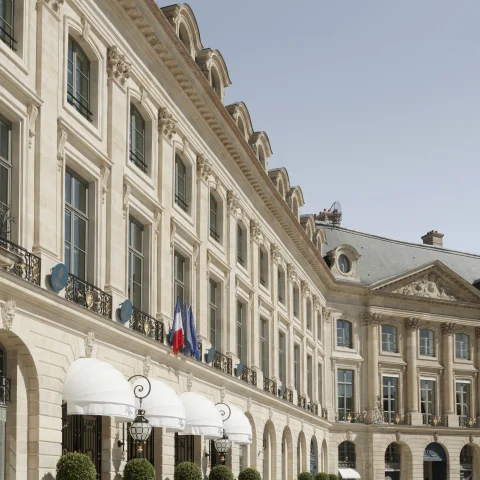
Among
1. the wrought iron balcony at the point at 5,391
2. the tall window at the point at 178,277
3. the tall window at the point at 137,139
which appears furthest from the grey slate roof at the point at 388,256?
the wrought iron balcony at the point at 5,391

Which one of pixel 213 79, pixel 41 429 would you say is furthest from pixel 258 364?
pixel 41 429

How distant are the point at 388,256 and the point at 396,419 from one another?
12.6 metres

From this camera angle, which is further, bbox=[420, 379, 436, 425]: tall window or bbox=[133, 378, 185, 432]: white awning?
bbox=[420, 379, 436, 425]: tall window

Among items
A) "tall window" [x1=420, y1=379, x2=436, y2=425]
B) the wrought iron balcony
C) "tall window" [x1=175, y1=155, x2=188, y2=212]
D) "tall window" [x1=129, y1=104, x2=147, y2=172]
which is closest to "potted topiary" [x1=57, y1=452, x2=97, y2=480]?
the wrought iron balcony

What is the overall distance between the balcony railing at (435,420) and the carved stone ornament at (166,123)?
4349cm

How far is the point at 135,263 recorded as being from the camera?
2900 cm

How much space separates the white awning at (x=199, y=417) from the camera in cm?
2992

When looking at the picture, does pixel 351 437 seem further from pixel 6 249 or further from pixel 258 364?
pixel 6 249

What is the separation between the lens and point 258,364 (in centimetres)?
4381

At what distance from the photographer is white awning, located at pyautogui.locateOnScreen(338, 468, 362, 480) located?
66000mm

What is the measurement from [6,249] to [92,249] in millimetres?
5891

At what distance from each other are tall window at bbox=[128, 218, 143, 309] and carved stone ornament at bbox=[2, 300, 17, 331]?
28.2 feet

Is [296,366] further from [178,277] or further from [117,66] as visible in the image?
[117,66]

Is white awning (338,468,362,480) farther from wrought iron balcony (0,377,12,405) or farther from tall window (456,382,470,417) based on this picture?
wrought iron balcony (0,377,12,405)
